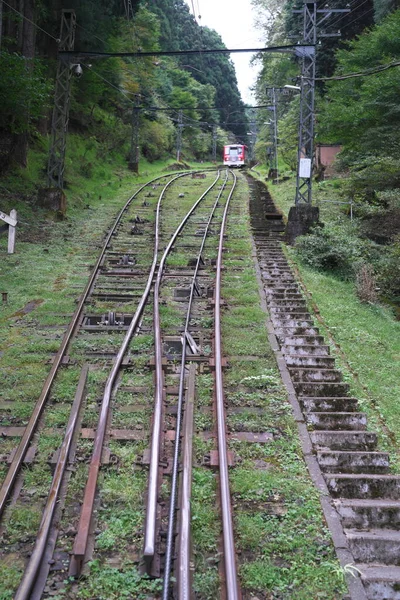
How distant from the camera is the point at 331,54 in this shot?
32625 millimetres

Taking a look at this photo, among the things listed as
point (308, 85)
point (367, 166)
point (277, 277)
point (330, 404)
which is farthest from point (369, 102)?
point (330, 404)

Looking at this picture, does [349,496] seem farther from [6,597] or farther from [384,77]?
[384,77]

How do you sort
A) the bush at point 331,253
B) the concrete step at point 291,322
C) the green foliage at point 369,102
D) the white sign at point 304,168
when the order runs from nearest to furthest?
the concrete step at point 291,322
the bush at point 331,253
the white sign at point 304,168
the green foliage at point 369,102

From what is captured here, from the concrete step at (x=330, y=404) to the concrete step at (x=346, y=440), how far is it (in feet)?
2.05

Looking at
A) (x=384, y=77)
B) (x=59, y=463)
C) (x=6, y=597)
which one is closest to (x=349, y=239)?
(x=384, y=77)

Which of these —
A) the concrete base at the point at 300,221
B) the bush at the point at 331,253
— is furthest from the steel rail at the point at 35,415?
the concrete base at the point at 300,221

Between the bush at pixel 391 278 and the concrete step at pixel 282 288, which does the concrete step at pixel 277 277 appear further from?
the bush at pixel 391 278

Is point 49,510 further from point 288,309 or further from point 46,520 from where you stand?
point 288,309

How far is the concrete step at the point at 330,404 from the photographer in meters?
6.34

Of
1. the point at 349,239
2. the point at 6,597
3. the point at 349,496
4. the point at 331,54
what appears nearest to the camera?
the point at 6,597

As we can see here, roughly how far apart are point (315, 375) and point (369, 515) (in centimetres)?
276

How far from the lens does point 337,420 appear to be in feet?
19.8

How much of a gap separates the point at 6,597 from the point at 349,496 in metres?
2.96

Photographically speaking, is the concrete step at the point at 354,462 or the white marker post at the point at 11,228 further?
the white marker post at the point at 11,228
